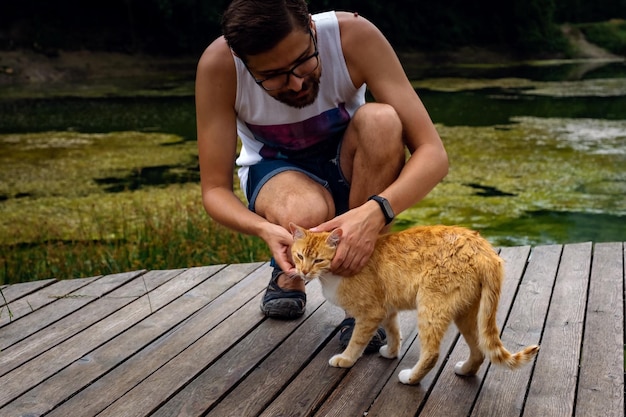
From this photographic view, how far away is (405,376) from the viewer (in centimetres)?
183

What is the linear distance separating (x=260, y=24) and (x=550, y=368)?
1118mm

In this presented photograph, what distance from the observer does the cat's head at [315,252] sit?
1842mm

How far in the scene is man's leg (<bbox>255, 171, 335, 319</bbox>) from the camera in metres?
2.08

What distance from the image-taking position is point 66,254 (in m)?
3.61

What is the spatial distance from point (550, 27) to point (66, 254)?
17222 millimetres

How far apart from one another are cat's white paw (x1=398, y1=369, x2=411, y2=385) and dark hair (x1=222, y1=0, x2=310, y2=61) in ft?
2.80

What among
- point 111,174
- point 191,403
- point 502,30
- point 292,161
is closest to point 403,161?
point 292,161

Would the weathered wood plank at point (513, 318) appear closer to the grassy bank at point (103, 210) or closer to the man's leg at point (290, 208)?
the man's leg at point (290, 208)

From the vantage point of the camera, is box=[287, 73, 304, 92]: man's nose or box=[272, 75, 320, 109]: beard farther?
box=[272, 75, 320, 109]: beard

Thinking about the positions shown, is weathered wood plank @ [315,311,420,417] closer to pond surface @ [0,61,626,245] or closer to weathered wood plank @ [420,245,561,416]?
weathered wood plank @ [420,245,561,416]

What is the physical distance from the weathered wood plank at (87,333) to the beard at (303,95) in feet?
2.70

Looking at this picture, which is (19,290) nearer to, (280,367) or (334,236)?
(280,367)

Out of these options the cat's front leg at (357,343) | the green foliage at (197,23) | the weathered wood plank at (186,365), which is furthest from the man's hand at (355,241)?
the green foliage at (197,23)

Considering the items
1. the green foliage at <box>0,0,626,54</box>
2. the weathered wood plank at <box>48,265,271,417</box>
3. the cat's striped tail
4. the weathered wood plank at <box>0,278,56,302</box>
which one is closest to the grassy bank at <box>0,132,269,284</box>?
the weathered wood plank at <box>0,278,56,302</box>
